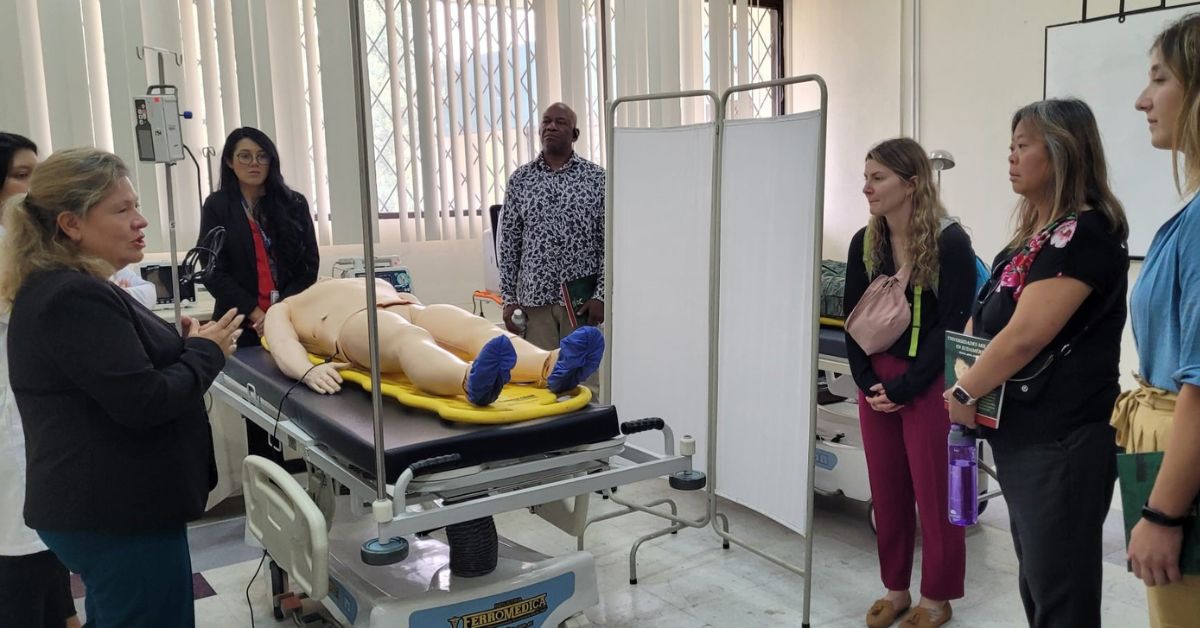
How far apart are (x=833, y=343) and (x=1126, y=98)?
192 centimetres

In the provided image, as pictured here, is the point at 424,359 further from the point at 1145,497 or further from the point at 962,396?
the point at 1145,497

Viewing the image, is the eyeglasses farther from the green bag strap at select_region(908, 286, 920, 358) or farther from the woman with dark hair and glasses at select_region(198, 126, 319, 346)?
the green bag strap at select_region(908, 286, 920, 358)

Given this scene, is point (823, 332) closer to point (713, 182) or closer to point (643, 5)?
point (713, 182)

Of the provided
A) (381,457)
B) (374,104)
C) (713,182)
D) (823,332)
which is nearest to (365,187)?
(381,457)

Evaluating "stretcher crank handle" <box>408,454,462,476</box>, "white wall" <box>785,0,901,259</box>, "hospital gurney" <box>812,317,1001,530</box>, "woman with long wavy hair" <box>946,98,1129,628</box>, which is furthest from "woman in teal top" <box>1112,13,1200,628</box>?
"white wall" <box>785,0,901,259</box>

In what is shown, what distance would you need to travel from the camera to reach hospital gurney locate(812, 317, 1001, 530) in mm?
2947

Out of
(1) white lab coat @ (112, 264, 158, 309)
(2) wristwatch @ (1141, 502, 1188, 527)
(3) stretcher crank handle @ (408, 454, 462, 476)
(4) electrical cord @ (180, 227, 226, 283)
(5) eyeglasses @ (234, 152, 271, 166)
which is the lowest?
(3) stretcher crank handle @ (408, 454, 462, 476)

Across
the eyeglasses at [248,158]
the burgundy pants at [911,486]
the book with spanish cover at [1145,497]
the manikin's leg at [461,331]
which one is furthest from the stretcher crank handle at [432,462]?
the eyeglasses at [248,158]

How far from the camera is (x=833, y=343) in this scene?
120 inches

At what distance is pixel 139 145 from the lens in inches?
90.0

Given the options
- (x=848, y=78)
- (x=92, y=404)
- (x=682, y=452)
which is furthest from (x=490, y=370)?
(x=848, y=78)

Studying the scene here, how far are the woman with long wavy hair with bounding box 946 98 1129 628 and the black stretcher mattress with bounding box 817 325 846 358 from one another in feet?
4.51

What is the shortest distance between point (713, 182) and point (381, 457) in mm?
1380

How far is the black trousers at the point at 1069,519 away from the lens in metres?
1.55
